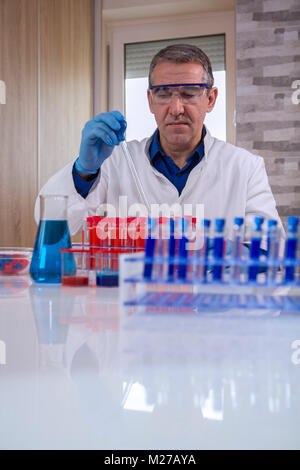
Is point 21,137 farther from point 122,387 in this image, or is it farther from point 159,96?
point 122,387

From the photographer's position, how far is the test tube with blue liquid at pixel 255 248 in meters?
0.53

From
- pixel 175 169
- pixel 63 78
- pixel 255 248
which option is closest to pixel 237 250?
pixel 255 248

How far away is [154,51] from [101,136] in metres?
2.38

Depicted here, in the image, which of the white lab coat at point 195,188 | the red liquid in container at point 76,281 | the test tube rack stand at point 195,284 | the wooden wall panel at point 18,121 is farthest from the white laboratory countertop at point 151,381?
the wooden wall panel at point 18,121

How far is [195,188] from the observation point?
153 centimetres

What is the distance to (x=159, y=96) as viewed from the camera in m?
1.39

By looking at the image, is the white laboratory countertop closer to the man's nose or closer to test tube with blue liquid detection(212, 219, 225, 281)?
test tube with blue liquid detection(212, 219, 225, 281)

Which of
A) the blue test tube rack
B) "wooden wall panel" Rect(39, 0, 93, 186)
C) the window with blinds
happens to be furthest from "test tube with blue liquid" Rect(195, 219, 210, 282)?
the window with blinds

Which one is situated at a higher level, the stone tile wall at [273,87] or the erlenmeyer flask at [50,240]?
the stone tile wall at [273,87]

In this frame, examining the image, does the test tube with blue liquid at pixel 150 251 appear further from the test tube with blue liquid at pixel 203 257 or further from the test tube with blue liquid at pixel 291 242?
the test tube with blue liquid at pixel 291 242

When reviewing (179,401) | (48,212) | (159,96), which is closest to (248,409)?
(179,401)

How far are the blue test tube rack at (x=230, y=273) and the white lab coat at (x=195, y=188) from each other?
90 cm

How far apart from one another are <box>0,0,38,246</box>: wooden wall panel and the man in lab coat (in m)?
0.91

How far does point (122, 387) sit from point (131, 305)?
172 millimetres
